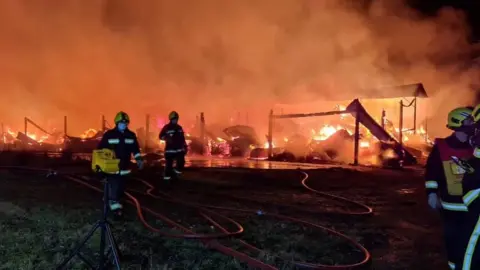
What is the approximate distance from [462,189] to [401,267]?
4.96 feet

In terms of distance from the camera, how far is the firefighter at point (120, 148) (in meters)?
6.10

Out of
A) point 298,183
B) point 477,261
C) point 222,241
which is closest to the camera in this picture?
point 477,261

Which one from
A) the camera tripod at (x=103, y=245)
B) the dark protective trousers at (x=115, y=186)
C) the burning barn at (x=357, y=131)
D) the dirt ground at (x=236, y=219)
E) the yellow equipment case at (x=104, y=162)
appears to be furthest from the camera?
the burning barn at (x=357, y=131)

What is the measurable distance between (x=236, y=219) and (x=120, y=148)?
1962 millimetres

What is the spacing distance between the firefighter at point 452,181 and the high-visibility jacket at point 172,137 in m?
6.20

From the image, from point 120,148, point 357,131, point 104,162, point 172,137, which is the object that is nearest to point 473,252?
point 104,162

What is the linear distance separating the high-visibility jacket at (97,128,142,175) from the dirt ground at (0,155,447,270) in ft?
2.59

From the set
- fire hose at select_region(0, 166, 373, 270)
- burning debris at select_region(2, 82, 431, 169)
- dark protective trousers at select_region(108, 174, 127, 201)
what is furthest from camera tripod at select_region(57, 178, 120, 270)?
burning debris at select_region(2, 82, 431, 169)

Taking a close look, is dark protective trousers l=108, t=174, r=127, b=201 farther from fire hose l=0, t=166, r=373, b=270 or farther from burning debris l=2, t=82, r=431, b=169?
burning debris l=2, t=82, r=431, b=169

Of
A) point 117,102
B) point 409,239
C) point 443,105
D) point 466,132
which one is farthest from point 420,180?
point 117,102

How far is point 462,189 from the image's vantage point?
3295 millimetres

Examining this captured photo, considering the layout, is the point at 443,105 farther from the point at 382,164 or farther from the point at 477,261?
the point at 477,261

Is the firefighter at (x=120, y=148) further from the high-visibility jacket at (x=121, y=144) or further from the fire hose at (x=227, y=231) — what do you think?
the fire hose at (x=227, y=231)

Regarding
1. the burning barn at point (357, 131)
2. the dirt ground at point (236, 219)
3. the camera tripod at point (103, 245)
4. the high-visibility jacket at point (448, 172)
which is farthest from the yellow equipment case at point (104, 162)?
the burning barn at point (357, 131)
